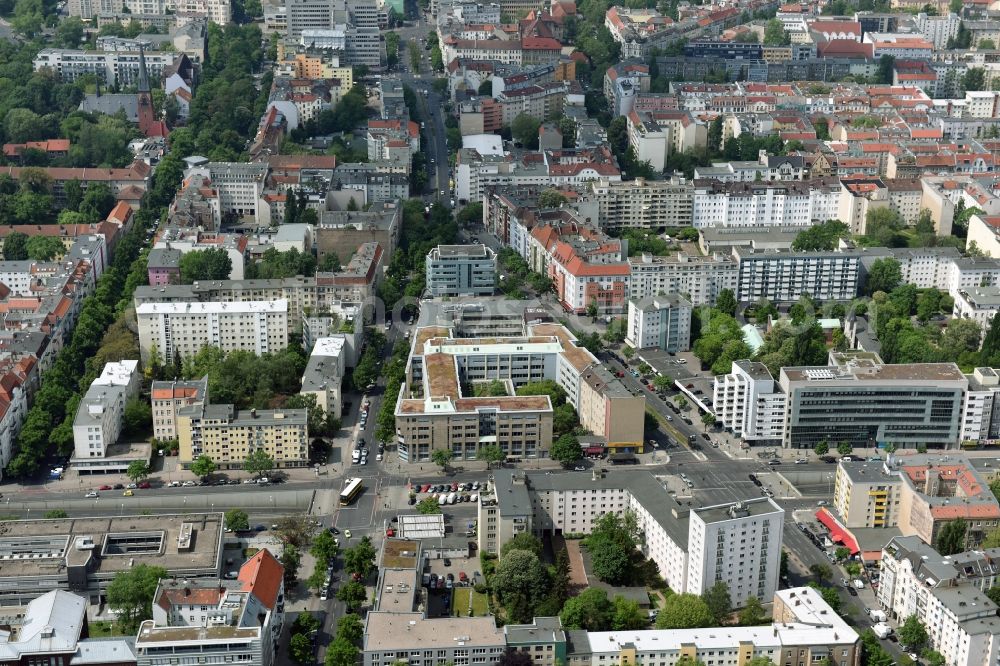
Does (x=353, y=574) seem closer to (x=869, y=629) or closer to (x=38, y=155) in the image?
(x=869, y=629)

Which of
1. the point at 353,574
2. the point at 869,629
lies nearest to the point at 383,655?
the point at 353,574

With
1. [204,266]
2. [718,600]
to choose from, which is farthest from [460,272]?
[718,600]

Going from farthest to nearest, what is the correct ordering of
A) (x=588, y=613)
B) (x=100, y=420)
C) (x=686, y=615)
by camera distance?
(x=100, y=420)
(x=588, y=613)
(x=686, y=615)

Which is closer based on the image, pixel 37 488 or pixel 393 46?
pixel 37 488

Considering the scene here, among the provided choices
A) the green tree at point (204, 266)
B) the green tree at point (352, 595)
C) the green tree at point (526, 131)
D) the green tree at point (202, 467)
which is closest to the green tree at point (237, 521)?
the green tree at point (202, 467)

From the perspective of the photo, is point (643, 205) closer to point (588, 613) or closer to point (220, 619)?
point (588, 613)

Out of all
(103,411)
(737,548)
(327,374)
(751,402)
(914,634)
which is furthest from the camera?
(327,374)

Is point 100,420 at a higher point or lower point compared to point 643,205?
lower

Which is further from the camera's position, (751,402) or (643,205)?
(643,205)

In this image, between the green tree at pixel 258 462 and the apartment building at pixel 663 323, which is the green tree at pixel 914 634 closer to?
the apartment building at pixel 663 323
